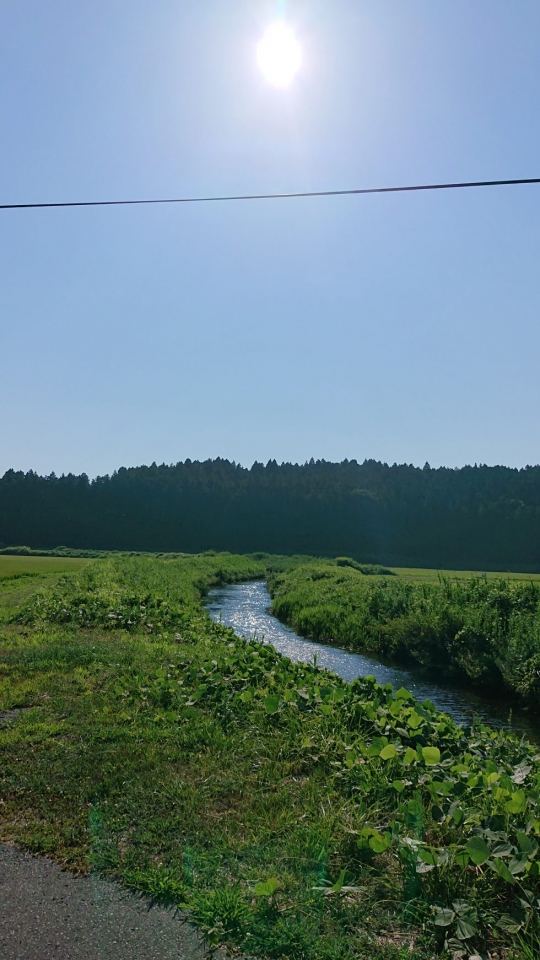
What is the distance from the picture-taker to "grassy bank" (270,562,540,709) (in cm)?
1353

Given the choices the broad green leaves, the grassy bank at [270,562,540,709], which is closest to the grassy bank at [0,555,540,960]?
the broad green leaves

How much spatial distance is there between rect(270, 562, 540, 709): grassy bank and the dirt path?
426 inches

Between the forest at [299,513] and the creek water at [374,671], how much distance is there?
5035 cm

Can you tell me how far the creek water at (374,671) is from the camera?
11.5m

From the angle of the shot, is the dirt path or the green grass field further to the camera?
the green grass field

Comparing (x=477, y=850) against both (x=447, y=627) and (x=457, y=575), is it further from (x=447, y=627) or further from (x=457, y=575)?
(x=457, y=575)

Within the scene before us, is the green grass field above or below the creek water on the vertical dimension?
above

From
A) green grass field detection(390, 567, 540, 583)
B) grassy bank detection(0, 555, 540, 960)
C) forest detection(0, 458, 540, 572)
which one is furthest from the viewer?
forest detection(0, 458, 540, 572)

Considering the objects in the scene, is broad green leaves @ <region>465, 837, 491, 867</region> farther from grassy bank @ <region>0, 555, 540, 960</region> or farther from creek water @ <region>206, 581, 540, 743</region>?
creek water @ <region>206, 581, 540, 743</region>

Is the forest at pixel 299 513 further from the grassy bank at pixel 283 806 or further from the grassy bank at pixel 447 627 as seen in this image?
the grassy bank at pixel 283 806

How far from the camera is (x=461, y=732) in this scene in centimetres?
670

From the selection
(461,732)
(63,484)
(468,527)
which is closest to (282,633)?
(461,732)

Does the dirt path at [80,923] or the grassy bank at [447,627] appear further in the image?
the grassy bank at [447,627]

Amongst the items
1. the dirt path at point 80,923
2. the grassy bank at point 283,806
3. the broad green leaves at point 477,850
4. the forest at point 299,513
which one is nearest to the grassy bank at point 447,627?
the grassy bank at point 283,806
